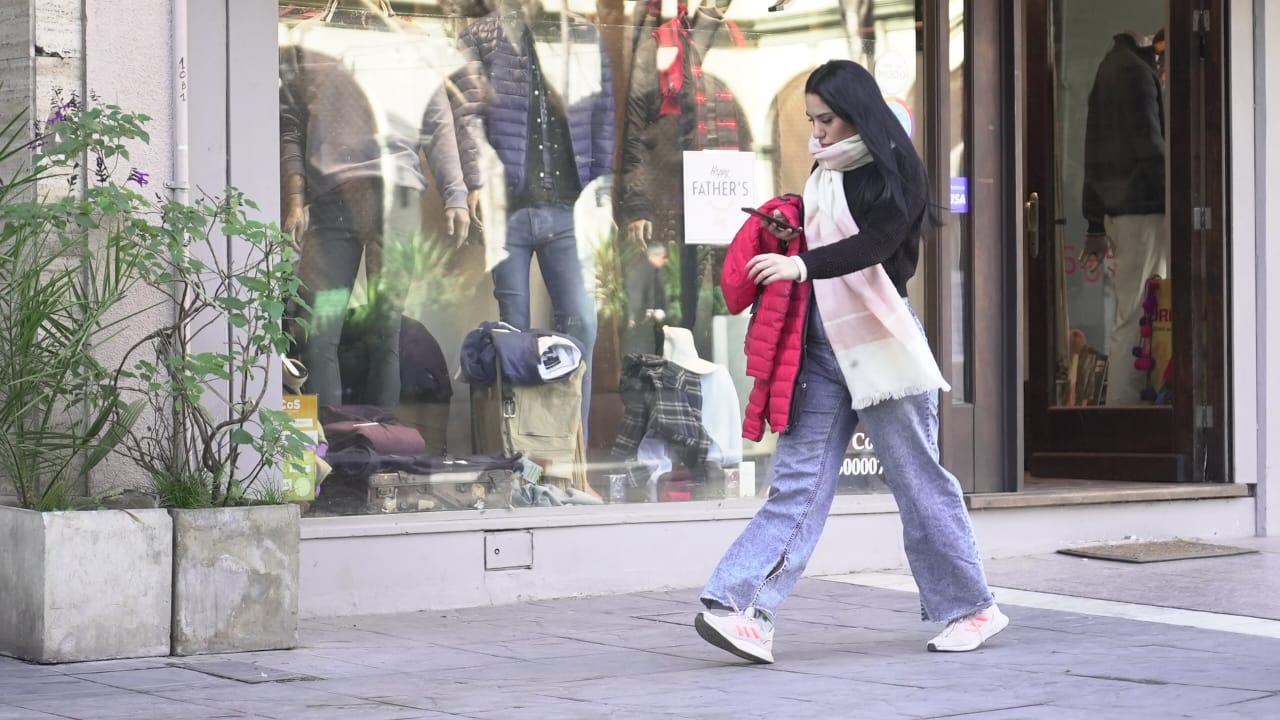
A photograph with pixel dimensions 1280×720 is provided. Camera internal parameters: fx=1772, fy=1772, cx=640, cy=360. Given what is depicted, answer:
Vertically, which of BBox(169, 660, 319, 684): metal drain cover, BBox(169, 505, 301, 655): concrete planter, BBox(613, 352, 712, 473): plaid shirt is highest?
BBox(613, 352, 712, 473): plaid shirt

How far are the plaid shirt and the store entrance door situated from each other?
299 cm

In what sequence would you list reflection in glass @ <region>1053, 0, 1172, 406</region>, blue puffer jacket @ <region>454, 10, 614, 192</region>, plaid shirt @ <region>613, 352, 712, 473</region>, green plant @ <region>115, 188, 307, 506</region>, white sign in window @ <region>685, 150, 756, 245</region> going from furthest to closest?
1. reflection in glass @ <region>1053, 0, 1172, 406</region>
2. white sign in window @ <region>685, 150, 756, 245</region>
3. plaid shirt @ <region>613, 352, 712, 473</region>
4. blue puffer jacket @ <region>454, 10, 614, 192</region>
5. green plant @ <region>115, 188, 307, 506</region>

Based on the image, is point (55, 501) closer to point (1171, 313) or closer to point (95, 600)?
point (95, 600)

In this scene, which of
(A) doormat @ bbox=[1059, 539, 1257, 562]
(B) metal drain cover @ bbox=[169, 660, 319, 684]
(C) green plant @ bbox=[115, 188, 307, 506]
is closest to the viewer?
(B) metal drain cover @ bbox=[169, 660, 319, 684]

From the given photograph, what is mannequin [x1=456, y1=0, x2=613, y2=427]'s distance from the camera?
23.2 ft

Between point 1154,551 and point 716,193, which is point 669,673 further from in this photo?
point 1154,551

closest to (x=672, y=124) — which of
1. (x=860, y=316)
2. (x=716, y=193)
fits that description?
(x=716, y=193)

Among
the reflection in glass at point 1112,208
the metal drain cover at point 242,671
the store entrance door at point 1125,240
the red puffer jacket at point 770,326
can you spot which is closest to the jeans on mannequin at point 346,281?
the metal drain cover at point 242,671

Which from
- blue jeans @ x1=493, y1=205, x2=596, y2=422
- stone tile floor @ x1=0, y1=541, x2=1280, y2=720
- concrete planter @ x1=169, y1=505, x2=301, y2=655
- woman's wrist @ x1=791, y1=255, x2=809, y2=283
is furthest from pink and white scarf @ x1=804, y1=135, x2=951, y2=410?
blue jeans @ x1=493, y1=205, x2=596, y2=422

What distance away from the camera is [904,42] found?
8.00 meters

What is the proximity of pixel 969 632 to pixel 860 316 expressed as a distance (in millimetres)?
1016

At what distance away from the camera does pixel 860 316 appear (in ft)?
17.3

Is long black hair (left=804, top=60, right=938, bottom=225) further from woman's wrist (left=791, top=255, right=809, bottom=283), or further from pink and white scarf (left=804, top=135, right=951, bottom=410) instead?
woman's wrist (left=791, top=255, right=809, bottom=283)

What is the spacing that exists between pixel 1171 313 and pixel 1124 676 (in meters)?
4.94
